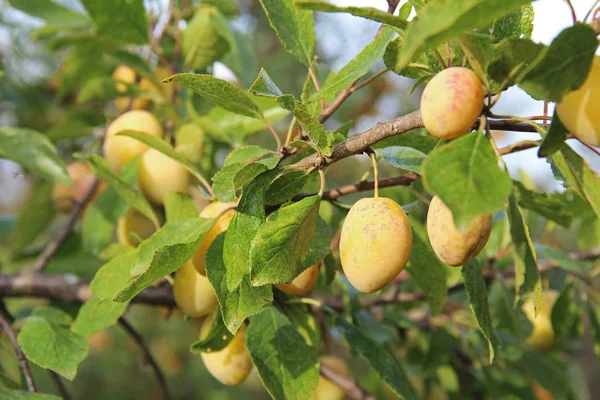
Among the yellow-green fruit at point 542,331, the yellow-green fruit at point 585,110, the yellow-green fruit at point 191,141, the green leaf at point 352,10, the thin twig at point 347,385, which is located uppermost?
the green leaf at point 352,10

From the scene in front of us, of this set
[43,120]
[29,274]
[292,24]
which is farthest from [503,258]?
[43,120]

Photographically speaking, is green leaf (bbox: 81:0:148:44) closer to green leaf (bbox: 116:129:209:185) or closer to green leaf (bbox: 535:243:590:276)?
green leaf (bbox: 116:129:209:185)

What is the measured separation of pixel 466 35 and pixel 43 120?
1391mm

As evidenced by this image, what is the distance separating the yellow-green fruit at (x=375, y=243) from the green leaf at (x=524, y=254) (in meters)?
0.09

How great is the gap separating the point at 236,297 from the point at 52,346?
26 cm

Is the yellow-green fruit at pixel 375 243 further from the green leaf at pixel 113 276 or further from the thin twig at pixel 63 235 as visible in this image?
the thin twig at pixel 63 235

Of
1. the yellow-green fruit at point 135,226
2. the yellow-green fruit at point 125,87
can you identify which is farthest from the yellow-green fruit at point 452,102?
the yellow-green fruit at point 125,87

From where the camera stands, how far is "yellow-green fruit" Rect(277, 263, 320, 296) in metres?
0.62

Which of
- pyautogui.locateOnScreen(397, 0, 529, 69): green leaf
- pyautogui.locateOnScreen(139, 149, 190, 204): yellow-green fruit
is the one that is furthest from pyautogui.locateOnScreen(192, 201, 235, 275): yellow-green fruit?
pyautogui.locateOnScreen(397, 0, 529, 69): green leaf

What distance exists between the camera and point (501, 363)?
1142 millimetres

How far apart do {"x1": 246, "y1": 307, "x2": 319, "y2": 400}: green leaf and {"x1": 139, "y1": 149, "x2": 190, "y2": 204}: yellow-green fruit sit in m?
0.26

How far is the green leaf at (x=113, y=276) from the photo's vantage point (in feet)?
2.09

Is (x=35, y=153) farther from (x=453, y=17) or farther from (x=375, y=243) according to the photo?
(x=453, y=17)

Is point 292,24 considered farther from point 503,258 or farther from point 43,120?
point 43,120
